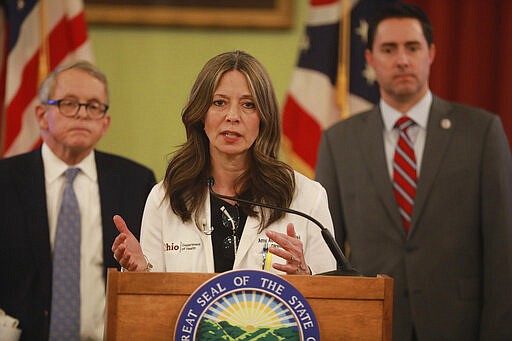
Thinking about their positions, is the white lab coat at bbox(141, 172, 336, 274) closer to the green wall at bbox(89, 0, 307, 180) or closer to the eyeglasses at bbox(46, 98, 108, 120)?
the eyeglasses at bbox(46, 98, 108, 120)

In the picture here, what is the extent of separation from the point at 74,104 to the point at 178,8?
58.8 inches

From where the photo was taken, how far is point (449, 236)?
10.8 ft

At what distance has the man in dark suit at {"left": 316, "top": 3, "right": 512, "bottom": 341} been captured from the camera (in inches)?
129

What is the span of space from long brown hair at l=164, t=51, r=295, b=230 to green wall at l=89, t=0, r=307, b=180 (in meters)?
2.27

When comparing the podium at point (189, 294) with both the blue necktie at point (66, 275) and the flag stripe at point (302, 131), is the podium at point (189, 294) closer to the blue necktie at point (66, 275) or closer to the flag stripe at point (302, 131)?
the blue necktie at point (66, 275)

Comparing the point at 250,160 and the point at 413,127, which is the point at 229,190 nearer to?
the point at 250,160

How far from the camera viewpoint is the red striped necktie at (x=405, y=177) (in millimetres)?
3365

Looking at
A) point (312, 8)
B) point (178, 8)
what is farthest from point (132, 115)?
point (312, 8)

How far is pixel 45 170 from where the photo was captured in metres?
3.28

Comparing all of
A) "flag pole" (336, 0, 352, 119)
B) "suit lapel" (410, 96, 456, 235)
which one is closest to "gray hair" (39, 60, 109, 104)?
"suit lapel" (410, 96, 456, 235)

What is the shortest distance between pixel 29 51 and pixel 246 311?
3132 mm

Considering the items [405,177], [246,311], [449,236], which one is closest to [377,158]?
[405,177]

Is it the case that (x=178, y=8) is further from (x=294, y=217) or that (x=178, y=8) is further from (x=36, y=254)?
(x=294, y=217)

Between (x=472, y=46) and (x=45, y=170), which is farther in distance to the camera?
(x=472, y=46)
